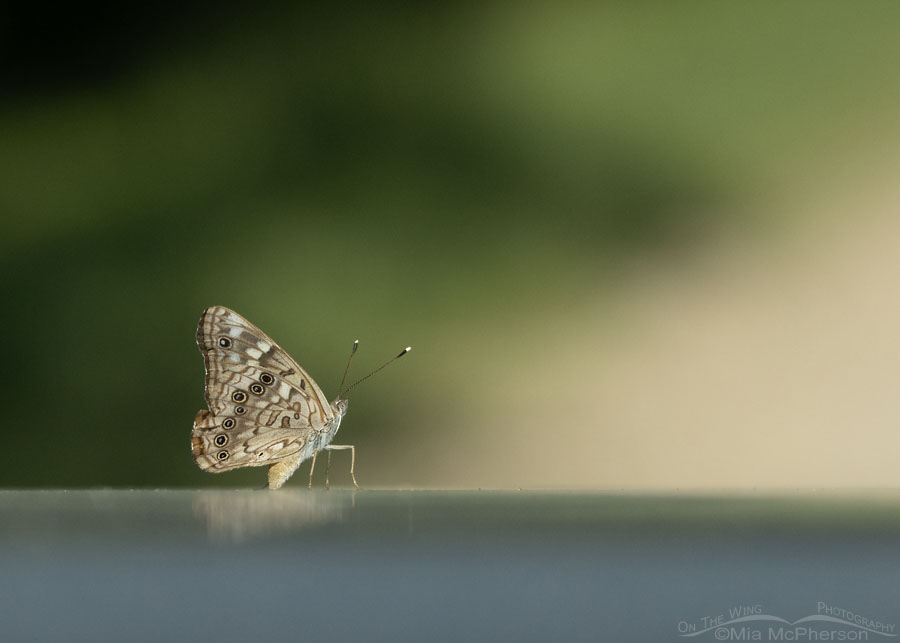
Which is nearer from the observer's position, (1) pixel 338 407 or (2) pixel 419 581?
(2) pixel 419 581

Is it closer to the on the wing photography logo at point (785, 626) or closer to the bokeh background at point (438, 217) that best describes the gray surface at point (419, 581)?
the on the wing photography logo at point (785, 626)

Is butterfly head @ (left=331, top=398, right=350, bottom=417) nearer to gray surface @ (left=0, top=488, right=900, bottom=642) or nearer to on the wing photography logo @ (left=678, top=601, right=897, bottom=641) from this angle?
gray surface @ (left=0, top=488, right=900, bottom=642)

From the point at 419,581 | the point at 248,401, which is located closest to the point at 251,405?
the point at 248,401

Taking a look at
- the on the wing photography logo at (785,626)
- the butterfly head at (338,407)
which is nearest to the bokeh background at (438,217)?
the butterfly head at (338,407)

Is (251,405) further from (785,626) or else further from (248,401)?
(785,626)

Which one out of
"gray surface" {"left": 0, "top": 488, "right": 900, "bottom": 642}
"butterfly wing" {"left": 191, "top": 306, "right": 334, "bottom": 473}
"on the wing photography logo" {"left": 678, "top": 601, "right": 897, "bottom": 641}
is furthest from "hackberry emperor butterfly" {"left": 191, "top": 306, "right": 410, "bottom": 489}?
"on the wing photography logo" {"left": 678, "top": 601, "right": 897, "bottom": 641}
